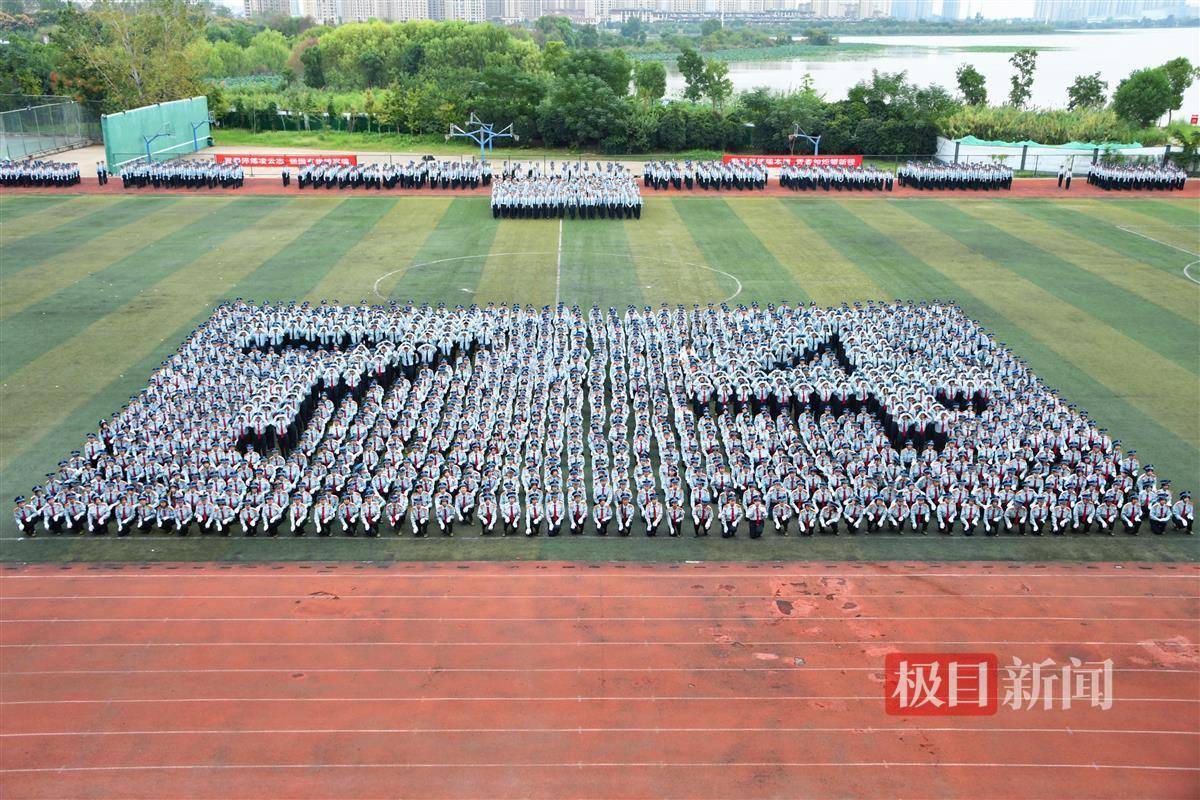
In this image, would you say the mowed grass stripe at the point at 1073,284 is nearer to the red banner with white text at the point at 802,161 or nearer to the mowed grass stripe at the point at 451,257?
the red banner with white text at the point at 802,161

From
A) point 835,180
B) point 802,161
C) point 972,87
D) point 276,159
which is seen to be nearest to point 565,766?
point 835,180

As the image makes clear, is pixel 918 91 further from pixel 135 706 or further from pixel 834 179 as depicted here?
pixel 135 706

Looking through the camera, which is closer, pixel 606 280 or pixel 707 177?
pixel 606 280

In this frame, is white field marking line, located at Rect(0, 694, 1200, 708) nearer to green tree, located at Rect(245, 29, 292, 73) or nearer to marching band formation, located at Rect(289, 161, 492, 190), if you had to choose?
marching band formation, located at Rect(289, 161, 492, 190)

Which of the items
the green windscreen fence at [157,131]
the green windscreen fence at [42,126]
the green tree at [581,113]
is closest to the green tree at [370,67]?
the green windscreen fence at [157,131]

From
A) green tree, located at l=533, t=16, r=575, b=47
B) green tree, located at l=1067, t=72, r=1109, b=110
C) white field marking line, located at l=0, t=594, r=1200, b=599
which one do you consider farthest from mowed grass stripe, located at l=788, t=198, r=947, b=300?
green tree, located at l=533, t=16, r=575, b=47

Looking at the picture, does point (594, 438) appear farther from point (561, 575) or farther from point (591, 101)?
point (591, 101)
